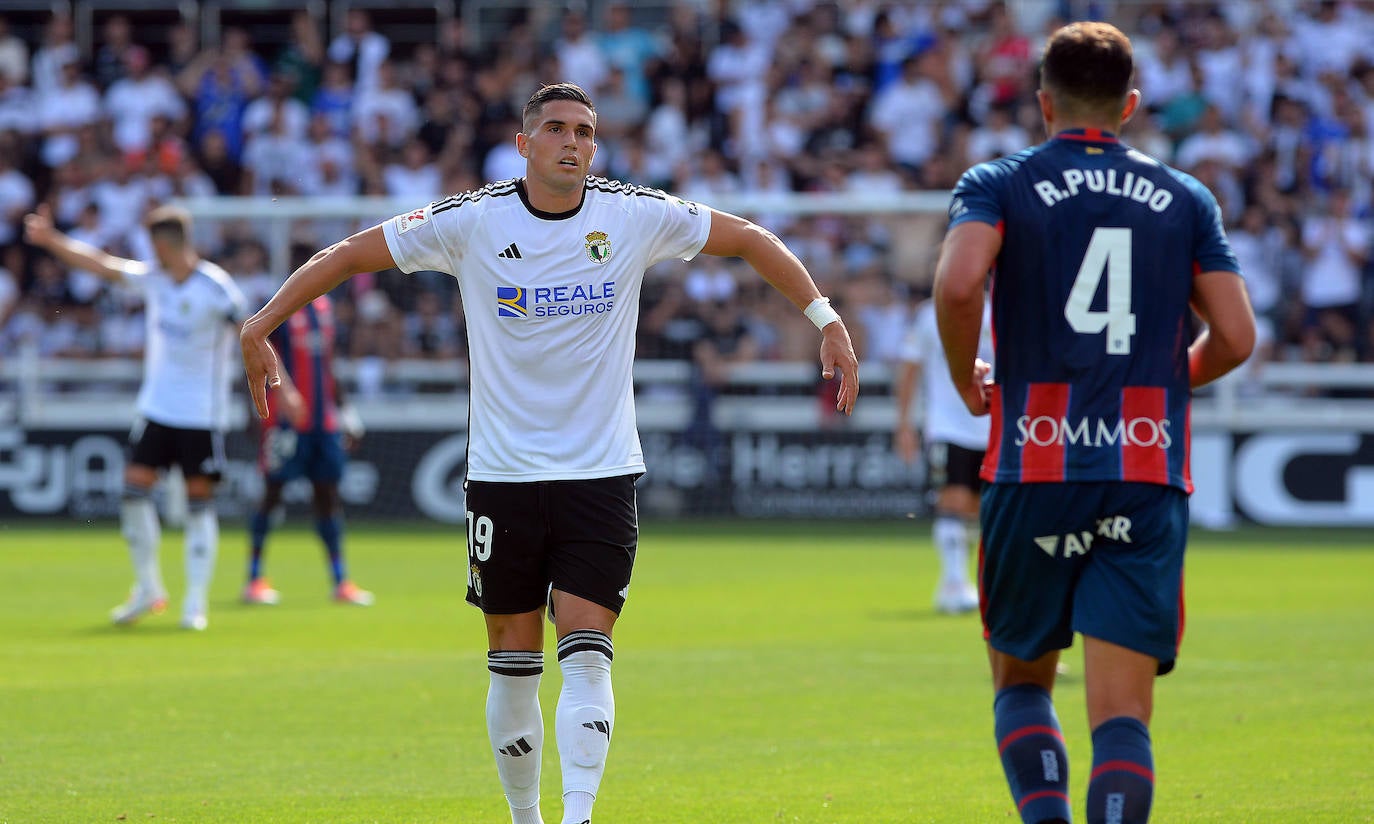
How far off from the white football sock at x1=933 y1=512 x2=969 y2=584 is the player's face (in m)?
7.37

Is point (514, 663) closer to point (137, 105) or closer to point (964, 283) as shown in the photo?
point (964, 283)

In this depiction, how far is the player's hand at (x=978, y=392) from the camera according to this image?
4.67 m

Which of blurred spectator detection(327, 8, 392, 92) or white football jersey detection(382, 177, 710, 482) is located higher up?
blurred spectator detection(327, 8, 392, 92)

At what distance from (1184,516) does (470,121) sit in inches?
843

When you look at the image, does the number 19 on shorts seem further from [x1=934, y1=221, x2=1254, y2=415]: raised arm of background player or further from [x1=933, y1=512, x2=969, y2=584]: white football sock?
[x1=933, y1=512, x2=969, y2=584]: white football sock

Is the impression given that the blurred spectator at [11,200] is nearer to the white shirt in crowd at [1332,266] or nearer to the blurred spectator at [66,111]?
the blurred spectator at [66,111]

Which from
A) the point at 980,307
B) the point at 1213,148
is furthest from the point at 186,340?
the point at 1213,148

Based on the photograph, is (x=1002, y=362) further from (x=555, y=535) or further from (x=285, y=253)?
(x=285, y=253)

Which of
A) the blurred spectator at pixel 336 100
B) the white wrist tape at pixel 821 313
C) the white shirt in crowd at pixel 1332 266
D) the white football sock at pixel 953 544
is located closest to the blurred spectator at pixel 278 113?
the blurred spectator at pixel 336 100

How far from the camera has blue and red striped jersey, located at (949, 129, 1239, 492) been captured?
440 centimetres

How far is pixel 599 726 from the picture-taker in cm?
539

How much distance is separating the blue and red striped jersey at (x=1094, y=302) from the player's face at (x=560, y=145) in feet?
4.79

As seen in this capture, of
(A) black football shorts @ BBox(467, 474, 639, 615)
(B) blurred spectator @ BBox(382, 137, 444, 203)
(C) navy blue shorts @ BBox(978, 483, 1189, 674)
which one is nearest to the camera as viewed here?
(C) navy blue shorts @ BBox(978, 483, 1189, 674)

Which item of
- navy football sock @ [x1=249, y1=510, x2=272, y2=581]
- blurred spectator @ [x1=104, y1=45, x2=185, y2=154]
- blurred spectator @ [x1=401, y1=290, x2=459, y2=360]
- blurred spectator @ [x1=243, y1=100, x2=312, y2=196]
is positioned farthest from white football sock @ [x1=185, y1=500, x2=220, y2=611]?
blurred spectator @ [x1=104, y1=45, x2=185, y2=154]
